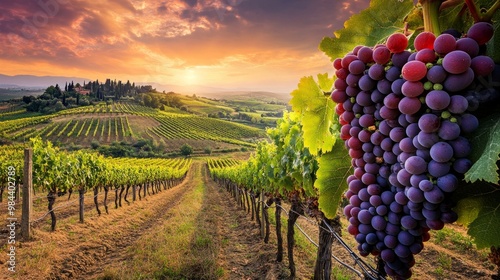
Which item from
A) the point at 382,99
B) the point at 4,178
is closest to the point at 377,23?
the point at 382,99

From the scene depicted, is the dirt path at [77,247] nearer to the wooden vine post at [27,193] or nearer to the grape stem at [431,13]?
the wooden vine post at [27,193]

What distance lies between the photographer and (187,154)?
329 ft

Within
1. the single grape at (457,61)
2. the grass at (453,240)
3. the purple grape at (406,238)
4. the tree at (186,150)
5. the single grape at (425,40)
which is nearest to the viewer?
the single grape at (457,61)

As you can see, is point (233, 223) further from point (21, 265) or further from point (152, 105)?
point (152, 105)

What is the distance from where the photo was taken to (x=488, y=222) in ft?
3.09

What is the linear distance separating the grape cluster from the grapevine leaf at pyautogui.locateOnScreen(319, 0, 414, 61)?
279mm

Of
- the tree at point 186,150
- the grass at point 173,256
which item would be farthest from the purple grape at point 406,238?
the tree at point 186,150

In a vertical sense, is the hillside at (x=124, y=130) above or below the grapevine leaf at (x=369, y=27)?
below

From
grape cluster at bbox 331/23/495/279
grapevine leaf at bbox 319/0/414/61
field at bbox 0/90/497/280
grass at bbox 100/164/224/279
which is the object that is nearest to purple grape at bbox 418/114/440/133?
grape cluster at bbox 331/23/495/279

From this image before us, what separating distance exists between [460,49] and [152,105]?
6569 inches

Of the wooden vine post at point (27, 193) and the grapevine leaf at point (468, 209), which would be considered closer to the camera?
the grapevine leaf at point (468, 209)

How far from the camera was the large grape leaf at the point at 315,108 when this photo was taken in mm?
1535

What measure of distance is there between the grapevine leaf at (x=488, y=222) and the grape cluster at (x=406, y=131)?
0.07m

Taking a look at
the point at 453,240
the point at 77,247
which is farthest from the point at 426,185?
the point at 453,240
